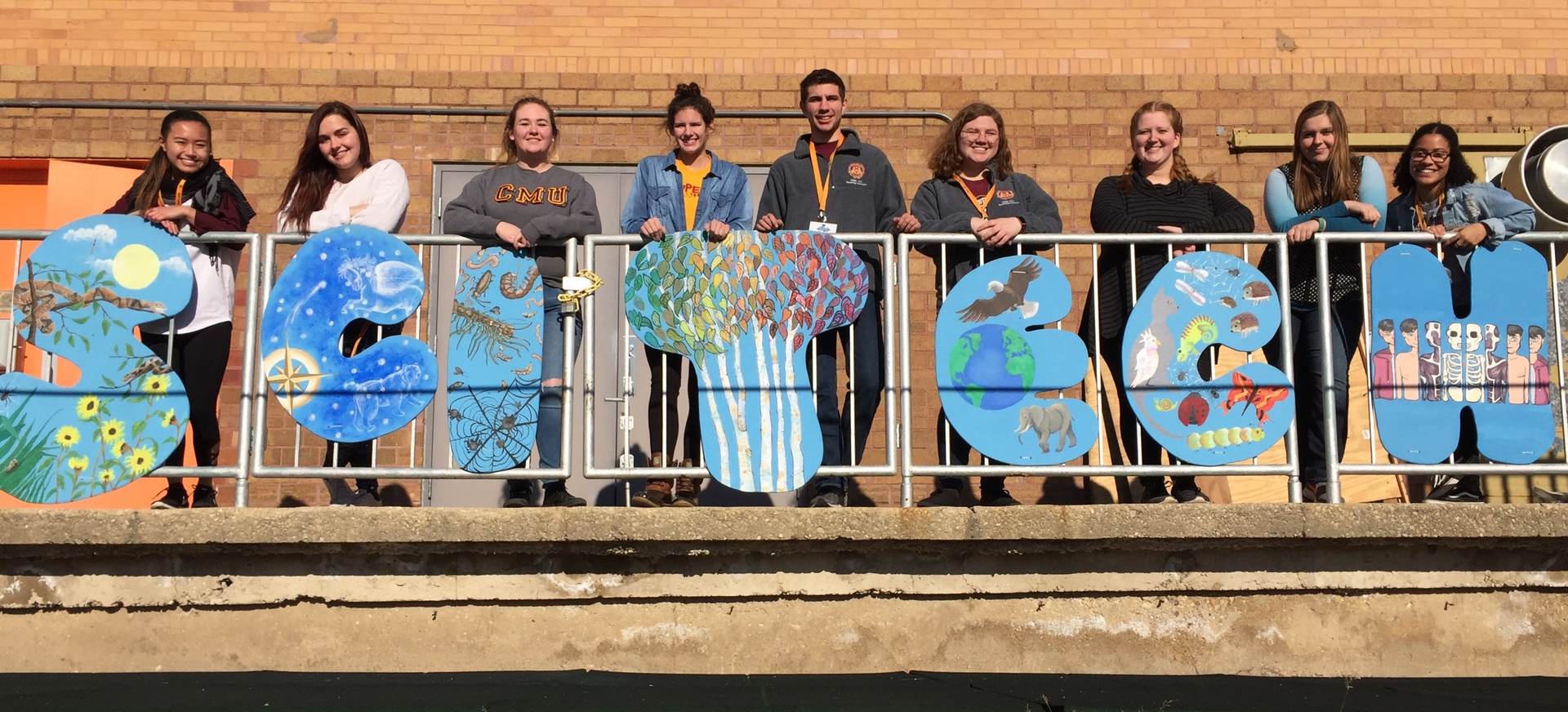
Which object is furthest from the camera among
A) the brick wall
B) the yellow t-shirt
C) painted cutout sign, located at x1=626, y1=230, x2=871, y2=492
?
the brick wall

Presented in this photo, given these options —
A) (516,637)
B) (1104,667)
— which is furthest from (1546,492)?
(516,637)

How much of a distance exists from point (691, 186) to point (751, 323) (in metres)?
0.95

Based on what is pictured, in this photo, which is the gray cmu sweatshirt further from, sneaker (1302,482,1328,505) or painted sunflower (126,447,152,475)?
sneaker (1302,482,1328,505)

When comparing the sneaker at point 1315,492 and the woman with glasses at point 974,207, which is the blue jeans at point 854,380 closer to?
the woman with glasses at point 974,207

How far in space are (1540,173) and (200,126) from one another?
6.16m

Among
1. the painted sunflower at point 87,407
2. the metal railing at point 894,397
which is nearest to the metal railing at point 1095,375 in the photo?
the metal railing at point 894,397

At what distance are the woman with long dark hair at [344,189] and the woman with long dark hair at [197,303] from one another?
0.89 ft

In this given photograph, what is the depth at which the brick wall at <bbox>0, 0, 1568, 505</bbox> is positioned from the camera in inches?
333

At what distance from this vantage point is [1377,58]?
871cm

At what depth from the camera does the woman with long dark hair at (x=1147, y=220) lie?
551 centimetres

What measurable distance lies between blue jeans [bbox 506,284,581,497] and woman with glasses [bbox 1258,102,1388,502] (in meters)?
2.59

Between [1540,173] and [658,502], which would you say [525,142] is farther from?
[1540,173]

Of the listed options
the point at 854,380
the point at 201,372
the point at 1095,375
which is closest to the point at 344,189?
the point at 201,372

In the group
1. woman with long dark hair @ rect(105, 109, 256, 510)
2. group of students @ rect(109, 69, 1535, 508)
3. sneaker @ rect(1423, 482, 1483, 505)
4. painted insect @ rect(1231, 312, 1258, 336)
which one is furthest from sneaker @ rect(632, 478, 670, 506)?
sneaker @ rect(1423, 482, 1483, 505)
